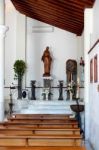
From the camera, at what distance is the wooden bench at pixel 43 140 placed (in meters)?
5.18

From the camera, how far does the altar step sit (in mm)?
12211

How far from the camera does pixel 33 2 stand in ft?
39.4

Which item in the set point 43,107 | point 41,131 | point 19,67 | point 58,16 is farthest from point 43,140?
point 19,67

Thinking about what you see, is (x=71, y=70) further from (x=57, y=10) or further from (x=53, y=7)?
(x=53, y=7)

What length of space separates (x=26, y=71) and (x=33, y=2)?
391 cm

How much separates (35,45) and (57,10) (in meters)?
4.09

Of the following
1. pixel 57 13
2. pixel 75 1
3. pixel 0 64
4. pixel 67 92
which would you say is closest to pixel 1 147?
pixel 75 1

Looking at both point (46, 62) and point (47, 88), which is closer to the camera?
point (47, 88)

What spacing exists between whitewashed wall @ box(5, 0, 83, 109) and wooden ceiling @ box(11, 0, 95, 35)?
49 cm

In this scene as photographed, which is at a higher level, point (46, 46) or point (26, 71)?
point (46, 46)

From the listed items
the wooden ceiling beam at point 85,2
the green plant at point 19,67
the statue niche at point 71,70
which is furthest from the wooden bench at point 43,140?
the statue niche at point 71,70

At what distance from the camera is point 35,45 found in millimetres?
15336

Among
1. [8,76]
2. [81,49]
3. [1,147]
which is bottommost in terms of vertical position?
[1,147]

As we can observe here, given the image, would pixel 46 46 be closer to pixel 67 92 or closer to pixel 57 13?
pixel 67 92
